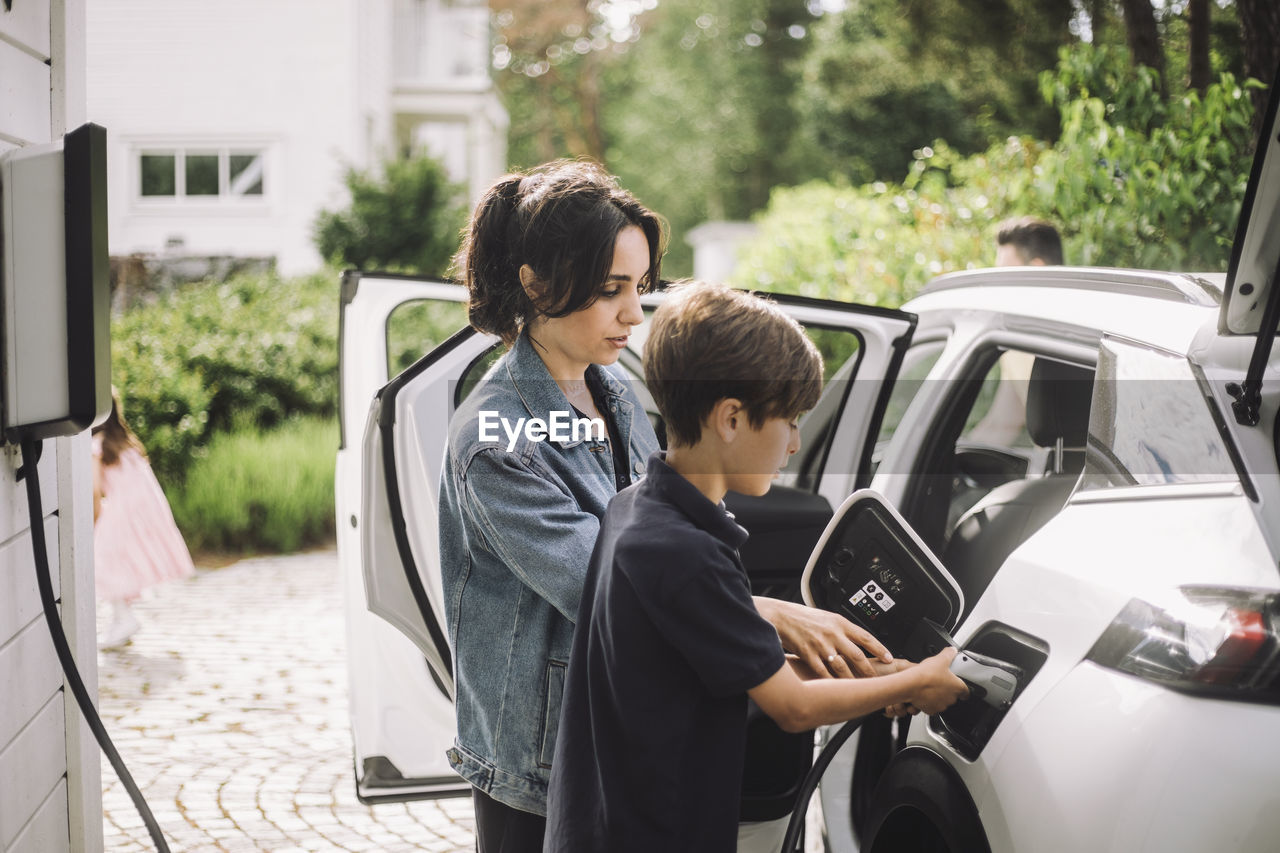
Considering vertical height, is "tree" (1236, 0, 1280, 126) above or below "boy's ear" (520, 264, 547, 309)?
above

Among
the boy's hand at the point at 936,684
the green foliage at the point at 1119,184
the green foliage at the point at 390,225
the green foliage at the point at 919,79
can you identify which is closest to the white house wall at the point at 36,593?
the boy's hand at the point at 936,684

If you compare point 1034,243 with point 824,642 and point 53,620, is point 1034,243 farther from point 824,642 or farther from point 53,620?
point 53,620

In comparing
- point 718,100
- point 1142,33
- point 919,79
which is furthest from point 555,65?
point 1142,33

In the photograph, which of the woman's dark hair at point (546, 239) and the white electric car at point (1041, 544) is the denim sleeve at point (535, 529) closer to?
the woman's dark hair at point (546, 239)

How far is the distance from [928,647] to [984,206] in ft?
19.6

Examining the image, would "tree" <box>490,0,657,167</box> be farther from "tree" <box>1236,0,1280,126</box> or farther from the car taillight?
the car taillight

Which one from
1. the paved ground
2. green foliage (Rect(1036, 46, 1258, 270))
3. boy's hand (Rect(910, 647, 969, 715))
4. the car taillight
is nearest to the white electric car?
the car taillight

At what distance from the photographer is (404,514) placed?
2969 mm

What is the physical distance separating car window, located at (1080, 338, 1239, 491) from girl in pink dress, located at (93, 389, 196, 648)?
543cm

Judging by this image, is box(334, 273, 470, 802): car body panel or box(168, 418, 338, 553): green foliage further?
box(168, 418, 338, 553): green foliage

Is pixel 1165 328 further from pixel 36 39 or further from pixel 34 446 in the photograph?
pixel 36 39

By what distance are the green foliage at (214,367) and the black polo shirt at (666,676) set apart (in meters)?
8.22

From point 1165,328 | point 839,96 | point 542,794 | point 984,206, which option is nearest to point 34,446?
point 542,794

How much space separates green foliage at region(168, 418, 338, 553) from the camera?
28.8ft
